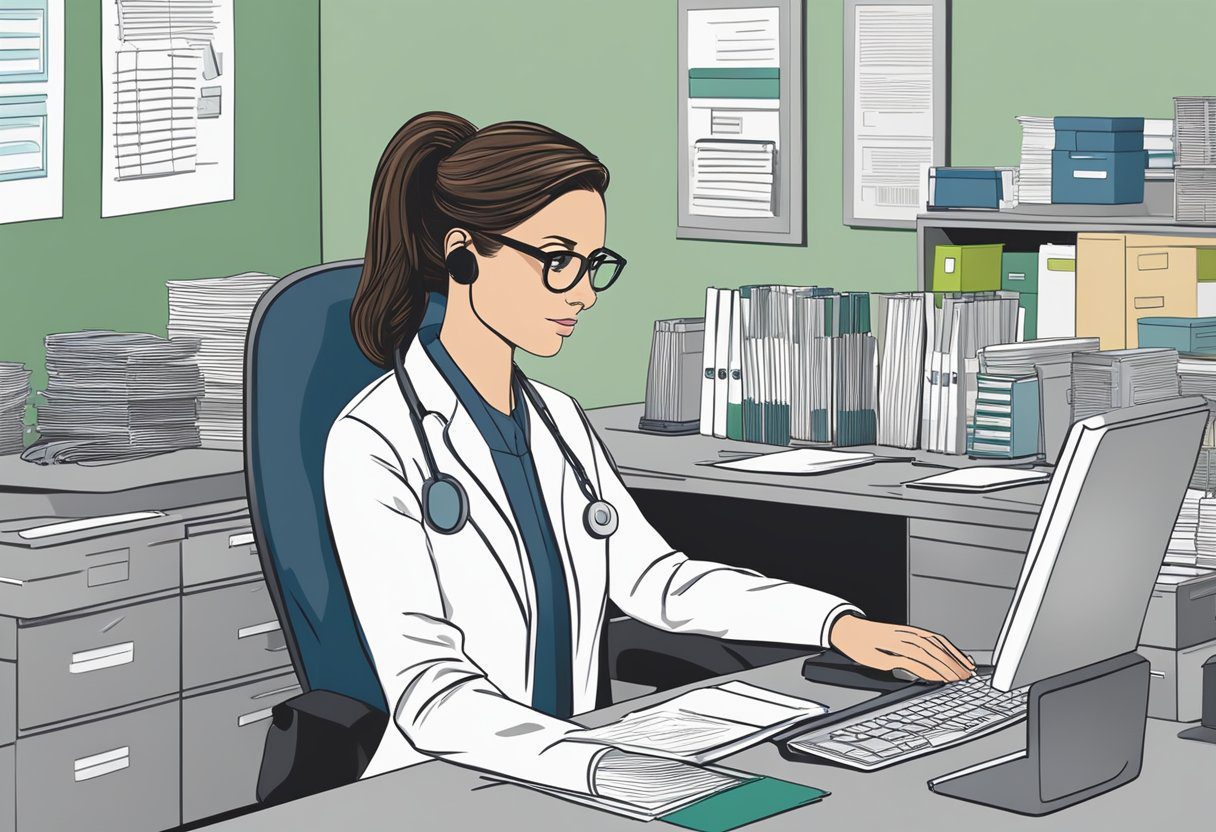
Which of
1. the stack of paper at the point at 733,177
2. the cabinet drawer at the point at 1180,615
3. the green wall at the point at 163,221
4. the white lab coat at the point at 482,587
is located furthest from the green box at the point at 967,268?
the green wall at the point at 163,221

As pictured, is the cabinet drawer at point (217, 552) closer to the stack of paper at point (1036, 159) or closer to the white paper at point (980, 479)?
the white paper at point (980, 479)

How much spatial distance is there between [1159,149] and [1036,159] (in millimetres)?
247

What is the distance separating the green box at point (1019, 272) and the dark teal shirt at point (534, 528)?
1.73 meters

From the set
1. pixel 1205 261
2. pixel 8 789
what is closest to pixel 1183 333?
pixel 1205 261

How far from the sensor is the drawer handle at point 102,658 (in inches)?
136

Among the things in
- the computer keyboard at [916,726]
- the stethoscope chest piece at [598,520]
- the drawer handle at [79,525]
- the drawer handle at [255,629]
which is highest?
the stethoscope chest piece at [598,520]

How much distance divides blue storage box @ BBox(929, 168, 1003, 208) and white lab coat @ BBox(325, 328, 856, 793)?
1.58 m

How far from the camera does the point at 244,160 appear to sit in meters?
5.02

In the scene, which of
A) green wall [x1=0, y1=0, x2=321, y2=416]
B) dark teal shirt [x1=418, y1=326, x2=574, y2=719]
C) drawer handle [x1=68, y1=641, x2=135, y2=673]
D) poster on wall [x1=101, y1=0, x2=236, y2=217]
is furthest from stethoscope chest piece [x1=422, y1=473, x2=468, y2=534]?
poster on wall [x1=101, y1=0, x2=236, y2=217]

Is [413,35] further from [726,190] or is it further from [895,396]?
[895,396]

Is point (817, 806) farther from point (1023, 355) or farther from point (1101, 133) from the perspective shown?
point (1101, 133)

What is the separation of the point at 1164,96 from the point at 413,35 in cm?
216

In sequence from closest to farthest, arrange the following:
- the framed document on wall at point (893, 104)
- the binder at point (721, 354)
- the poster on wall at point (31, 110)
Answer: the binder at point (721, 354) → the framed document on wall at point (893, 104) → the poster on wall at point (31, 110)

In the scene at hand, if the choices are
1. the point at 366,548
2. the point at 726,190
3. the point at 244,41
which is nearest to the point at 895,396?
the point at 726,190
